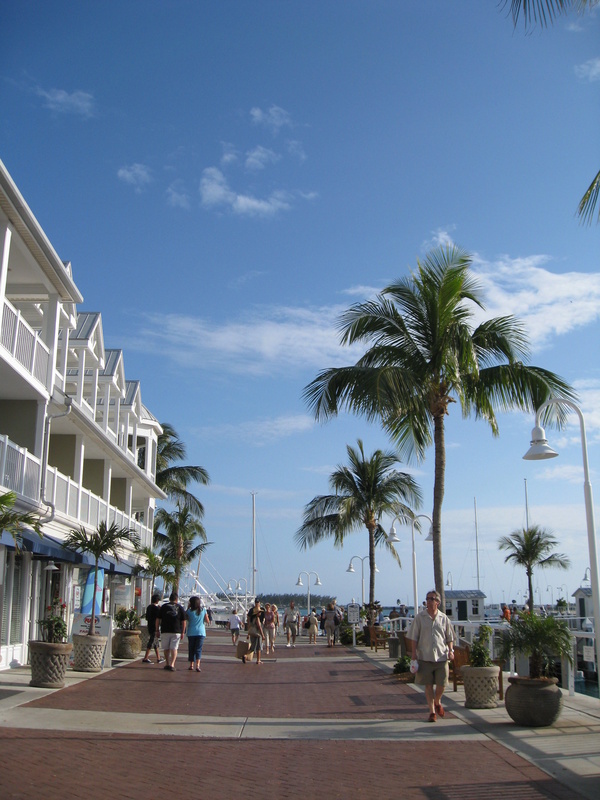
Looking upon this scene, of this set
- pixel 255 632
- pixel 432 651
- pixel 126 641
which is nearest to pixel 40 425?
pixel 126 641

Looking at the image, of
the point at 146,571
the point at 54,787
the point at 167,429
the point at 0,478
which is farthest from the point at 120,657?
the point at 167,429

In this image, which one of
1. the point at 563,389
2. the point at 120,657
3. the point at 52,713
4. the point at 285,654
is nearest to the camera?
the point at 52,713

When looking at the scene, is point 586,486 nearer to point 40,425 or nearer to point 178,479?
point 40,425

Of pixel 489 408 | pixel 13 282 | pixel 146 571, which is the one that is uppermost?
pixel 13 282

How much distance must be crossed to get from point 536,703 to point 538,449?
3551 millimetres

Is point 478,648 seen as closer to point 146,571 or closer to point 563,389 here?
point 563,389

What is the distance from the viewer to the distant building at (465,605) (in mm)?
57719

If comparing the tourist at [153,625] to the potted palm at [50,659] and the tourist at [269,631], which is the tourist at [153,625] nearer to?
the potted palm at [50,659]

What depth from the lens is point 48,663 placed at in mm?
13844

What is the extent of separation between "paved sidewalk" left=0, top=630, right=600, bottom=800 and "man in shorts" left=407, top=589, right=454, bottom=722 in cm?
42

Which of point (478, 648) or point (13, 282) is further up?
point (13, 282)

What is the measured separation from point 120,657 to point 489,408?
11.7 meters

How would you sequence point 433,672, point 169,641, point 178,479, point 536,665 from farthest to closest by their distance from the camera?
point 178,479 → point 169,641 → point 433,672 → point 536,665

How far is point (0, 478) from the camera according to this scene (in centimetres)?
1537
